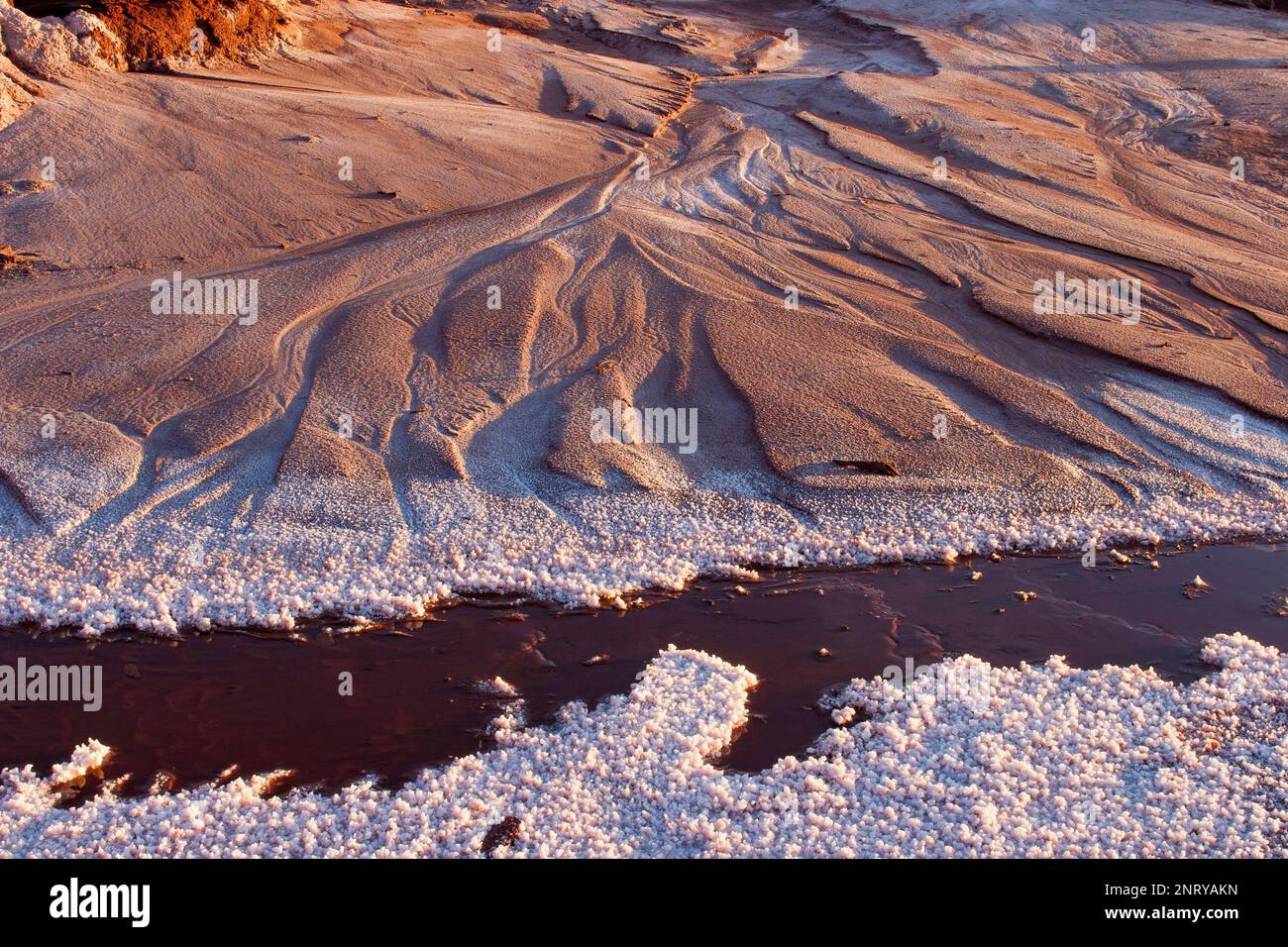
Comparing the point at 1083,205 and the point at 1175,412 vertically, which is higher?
the point at 1083,205

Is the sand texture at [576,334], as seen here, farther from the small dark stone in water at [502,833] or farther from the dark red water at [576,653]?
the small dark stone in water at [502,833]

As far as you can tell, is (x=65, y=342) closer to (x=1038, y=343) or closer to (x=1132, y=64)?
(x=1038, y=343)

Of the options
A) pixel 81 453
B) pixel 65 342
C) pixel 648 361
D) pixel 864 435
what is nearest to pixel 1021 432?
pixel 864 435

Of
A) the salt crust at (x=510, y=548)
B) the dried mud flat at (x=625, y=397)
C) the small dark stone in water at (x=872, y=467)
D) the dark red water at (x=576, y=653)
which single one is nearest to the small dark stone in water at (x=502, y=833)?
the dried mud flat at (x=625, y=397)

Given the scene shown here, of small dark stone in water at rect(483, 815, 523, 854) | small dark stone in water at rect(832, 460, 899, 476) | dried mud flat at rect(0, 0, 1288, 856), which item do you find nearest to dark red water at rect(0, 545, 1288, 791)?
dried mud flat at rect(0, 0, 1288, 856)

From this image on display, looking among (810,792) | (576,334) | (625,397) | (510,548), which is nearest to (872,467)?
(625,397)
